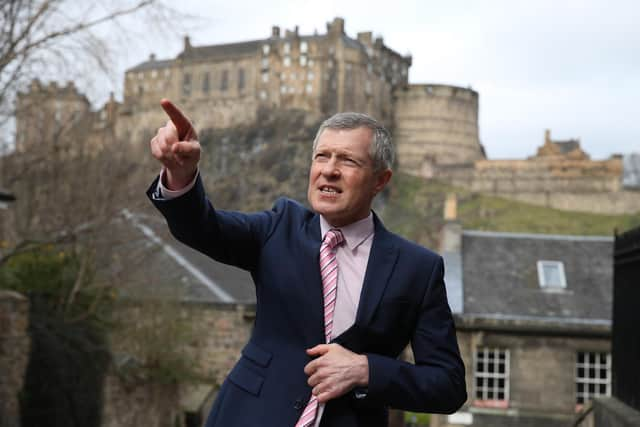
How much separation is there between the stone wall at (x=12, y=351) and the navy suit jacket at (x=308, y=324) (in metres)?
7.95

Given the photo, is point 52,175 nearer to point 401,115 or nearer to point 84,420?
point 84,420

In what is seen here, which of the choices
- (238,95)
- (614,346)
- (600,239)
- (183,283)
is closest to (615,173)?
(238,95)

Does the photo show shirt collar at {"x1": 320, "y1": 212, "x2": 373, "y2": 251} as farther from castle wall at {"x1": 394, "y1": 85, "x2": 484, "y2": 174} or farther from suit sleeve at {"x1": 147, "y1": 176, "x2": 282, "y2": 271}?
castle wall at {"x1": 394, "y1": 85, "x2": 484, "y2": 174}

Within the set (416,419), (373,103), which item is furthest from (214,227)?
(373,103)

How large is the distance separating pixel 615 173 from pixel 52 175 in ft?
221

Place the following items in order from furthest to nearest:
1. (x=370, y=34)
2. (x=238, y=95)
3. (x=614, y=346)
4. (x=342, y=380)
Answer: (x=370, y=34)
(x=238, y=95)
(x=614, y=346)
(x=342, y=380)

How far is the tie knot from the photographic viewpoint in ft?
7.75

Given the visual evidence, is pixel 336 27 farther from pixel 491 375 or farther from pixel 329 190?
pixel 329 190

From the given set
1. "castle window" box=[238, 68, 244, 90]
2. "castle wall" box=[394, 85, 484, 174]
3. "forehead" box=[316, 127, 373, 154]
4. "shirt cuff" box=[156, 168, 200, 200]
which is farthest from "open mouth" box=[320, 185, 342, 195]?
"castle window" box=[238, 68, 244, 90]

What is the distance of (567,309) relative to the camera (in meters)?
16.2

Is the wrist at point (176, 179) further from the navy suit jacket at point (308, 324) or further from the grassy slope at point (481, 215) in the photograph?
the grassy slope at point (481, 215)

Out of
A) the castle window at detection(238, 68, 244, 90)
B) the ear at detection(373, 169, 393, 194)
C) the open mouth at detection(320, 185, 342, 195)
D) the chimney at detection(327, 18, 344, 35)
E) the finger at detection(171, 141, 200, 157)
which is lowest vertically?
the open mouth at detection(320, 185, 342, 195)

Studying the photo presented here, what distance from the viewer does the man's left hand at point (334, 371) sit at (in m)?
2.17

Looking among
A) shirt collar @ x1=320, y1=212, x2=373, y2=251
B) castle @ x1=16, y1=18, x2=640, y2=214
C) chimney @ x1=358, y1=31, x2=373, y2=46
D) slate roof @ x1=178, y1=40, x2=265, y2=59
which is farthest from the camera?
chimney @ x1=358, y1=31, x2=373, y2=46
